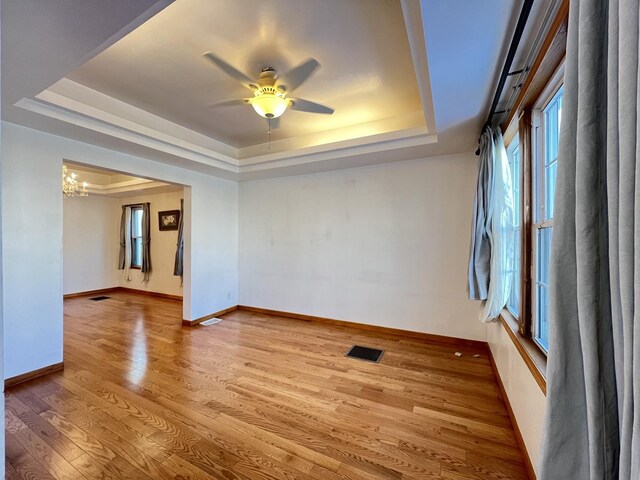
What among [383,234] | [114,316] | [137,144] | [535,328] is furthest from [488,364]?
[114,316]

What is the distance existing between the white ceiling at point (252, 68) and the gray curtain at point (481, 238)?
1.39 feet

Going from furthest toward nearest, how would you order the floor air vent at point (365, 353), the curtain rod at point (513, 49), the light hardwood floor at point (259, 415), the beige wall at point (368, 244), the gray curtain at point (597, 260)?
the beige wall at point (368, 244) < the floor air vent at point (365, 353) < the light hardwood floor at point (259, 415) < the curtain rod at point (513, 49) < the gray curtain at point (597, 260)

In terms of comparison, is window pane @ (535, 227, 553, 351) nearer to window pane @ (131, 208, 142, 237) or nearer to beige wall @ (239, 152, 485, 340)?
beige wall @ (239, 152, 485, 340)

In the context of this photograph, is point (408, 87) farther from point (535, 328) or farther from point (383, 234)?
point (535, 328)

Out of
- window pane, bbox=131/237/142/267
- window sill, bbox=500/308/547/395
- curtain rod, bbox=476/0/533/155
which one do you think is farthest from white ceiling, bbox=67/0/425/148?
window pane, bbox=131/237/142/267

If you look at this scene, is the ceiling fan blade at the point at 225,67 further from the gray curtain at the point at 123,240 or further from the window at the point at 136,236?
the gray curtain at the point at 123,240

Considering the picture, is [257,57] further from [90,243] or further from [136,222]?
Result: [90,243]

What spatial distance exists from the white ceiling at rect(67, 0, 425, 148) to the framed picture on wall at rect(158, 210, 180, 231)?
300 centimetres

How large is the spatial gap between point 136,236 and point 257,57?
236 inches

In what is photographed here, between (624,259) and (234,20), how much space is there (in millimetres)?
2294

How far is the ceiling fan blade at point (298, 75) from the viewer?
2.11 meters

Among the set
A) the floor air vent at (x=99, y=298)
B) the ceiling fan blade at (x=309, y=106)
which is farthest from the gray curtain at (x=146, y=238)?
the ceiling fan blade at (x=309, y=106)

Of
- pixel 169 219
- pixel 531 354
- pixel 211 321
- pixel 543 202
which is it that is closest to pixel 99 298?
pixel 169 219

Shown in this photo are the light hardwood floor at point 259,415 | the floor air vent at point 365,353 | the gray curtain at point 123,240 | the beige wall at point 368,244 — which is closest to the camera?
the light hardwood floor at point 259,415
